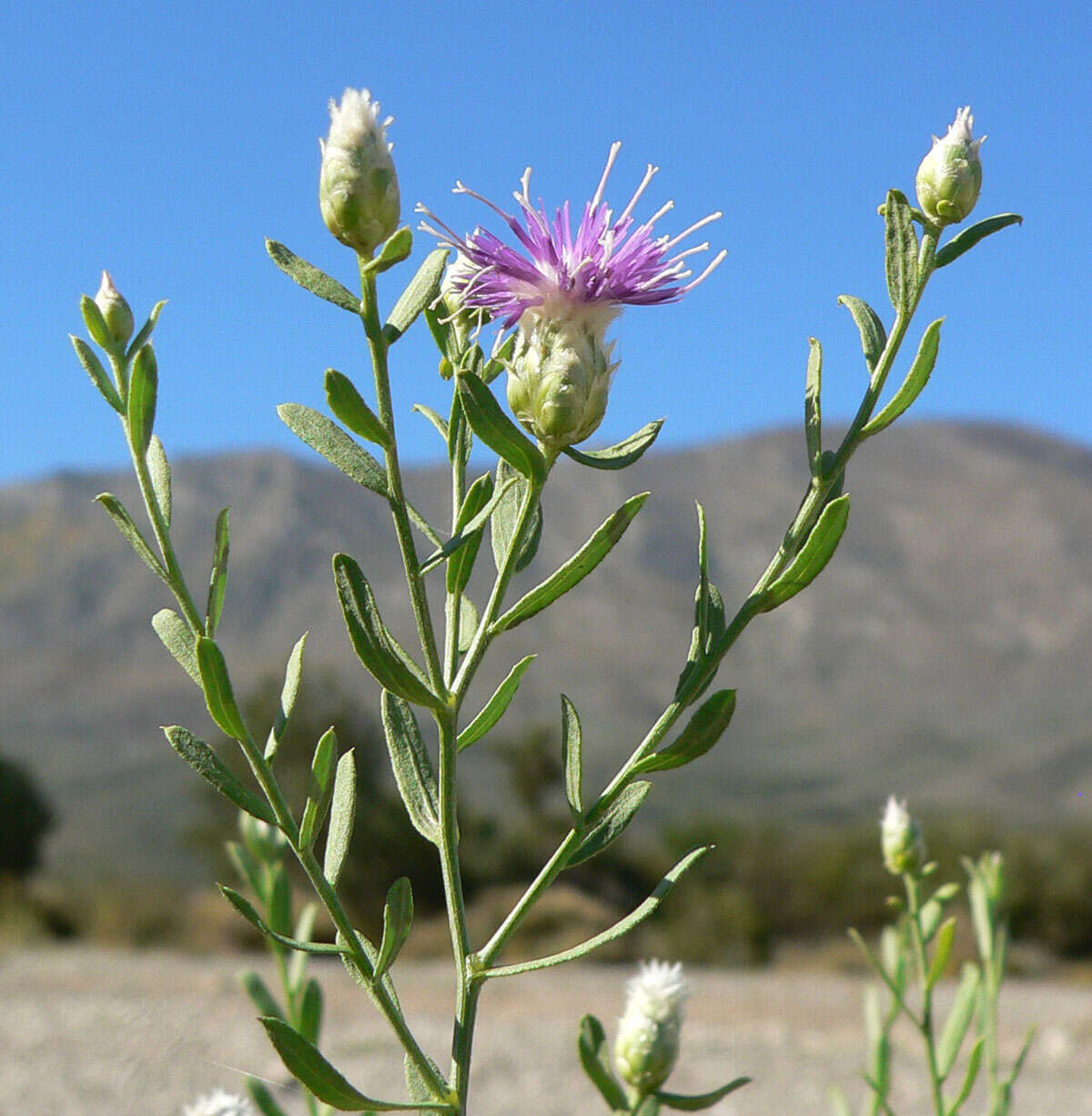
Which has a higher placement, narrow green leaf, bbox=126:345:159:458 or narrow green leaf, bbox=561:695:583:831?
narrow green leaf, bbox=126:345:159:458

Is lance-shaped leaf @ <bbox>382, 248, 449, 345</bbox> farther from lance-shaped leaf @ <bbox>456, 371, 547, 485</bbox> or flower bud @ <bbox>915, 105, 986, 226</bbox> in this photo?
flower bud @ <bbox>915, 105, 986, 226</bbox>

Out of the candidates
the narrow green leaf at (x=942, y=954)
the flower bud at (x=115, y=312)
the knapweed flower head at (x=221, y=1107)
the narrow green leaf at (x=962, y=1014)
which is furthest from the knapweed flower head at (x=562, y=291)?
the narrow green leaf at (x=962, y=1014)

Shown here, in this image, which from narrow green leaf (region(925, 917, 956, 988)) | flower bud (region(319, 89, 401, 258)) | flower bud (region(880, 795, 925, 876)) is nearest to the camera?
flower bud (region(319, 89, 401, 258))

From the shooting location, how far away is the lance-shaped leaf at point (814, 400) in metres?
0.66

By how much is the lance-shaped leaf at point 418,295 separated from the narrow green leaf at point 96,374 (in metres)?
0.15

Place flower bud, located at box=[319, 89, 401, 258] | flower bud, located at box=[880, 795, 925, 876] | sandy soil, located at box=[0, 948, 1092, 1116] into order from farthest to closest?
sandy soil, located at box=[0, 948, 1092, 1116] < flower bud, located at box=[880, 795, 925, 876] < flower bud, located at box=[319, 89, 401, 258]

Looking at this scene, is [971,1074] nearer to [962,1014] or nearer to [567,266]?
[962,1014]


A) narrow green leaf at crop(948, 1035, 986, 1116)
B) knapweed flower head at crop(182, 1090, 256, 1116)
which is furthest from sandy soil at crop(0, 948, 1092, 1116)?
knapweed flower head at crop(182, 1090, 256, 1116)

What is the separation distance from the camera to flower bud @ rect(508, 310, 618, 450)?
588mm

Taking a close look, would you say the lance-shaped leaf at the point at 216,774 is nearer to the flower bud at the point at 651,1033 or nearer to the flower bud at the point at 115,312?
the flower bud at the point at 115,312

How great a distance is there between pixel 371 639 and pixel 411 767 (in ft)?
0.44

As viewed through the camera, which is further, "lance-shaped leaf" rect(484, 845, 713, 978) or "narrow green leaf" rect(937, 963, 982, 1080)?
"narrow green leaf" rect(937, 963, 982, 1080)

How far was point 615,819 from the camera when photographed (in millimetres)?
684

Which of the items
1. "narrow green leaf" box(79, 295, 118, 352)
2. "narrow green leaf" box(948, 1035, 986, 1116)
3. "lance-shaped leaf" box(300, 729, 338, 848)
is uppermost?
"narrow green leaf" box(79, 295, 118, 352)
